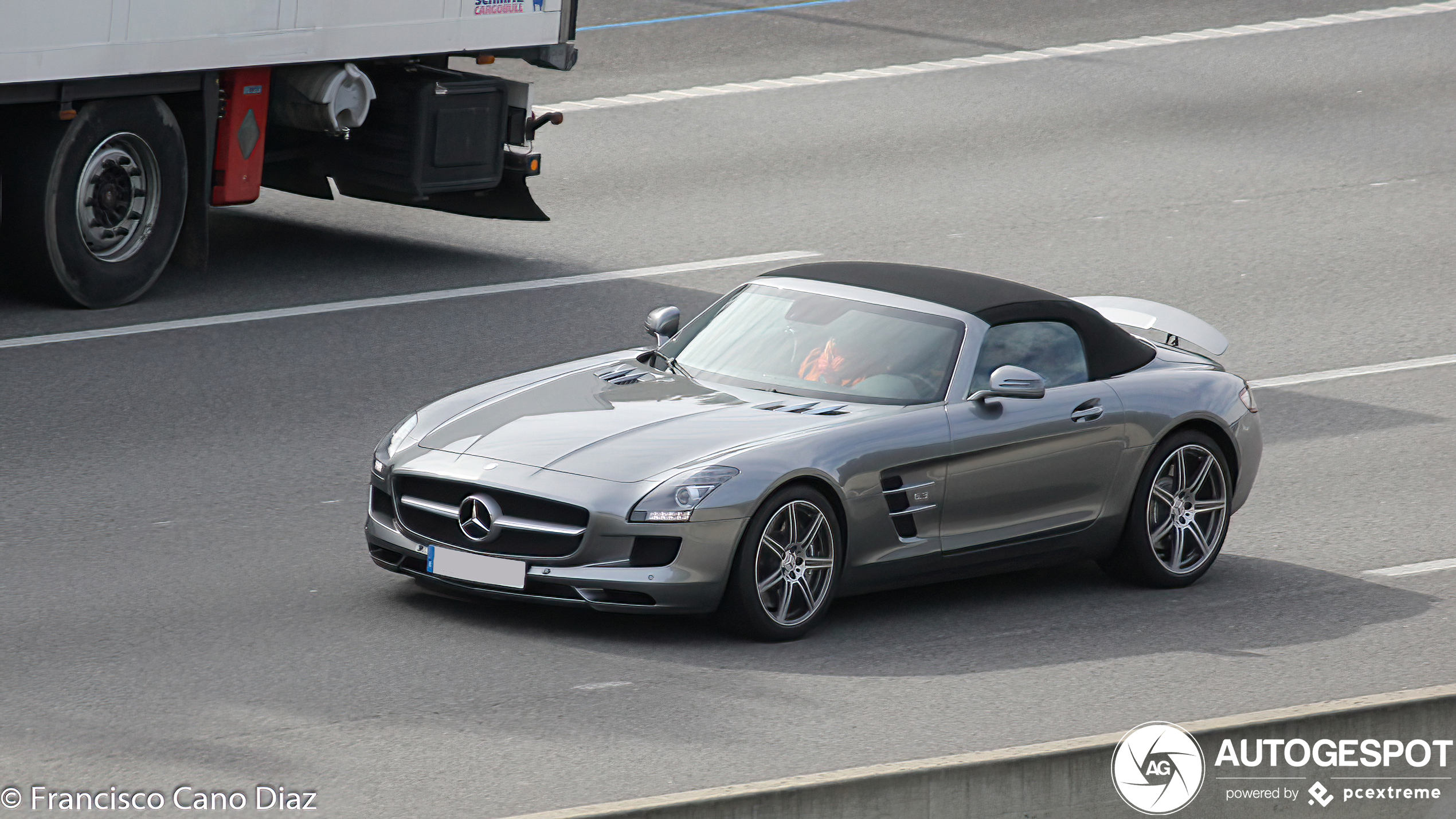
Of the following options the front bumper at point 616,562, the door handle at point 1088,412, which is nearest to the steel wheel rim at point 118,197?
the front bumper at point 616,562

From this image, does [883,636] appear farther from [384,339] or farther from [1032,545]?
[384,339]

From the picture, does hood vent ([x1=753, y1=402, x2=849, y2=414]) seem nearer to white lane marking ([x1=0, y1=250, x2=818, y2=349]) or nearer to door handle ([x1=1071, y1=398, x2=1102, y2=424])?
door handle ([x1=1071, y1=398, x2=1102, y2=424])

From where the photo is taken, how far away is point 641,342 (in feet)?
43.9

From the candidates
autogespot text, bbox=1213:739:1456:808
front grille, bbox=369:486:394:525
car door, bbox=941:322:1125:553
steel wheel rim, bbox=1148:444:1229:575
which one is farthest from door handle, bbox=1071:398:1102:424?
front grille, bbox=369:486:394:525

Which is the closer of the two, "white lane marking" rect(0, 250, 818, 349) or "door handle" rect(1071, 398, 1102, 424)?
"door handle" rect(1071, 398, 1102, 424)

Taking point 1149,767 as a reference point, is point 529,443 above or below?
above

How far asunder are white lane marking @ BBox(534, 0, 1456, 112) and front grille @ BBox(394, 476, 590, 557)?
11179 millimetres

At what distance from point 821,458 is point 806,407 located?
17.8 inches

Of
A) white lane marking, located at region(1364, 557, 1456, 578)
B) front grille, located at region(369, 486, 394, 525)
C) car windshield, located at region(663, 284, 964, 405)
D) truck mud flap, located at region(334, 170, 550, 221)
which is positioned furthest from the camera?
truck mud flap, located at region(334, 170, 550, 221)

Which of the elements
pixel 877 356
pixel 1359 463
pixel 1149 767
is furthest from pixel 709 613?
pixel 1359 463

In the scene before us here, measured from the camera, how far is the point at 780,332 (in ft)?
30.5

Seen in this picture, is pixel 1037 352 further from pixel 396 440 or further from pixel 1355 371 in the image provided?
pixel 1355 371

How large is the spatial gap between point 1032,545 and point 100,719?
3.95m

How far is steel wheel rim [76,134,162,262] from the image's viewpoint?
44.0 ft
